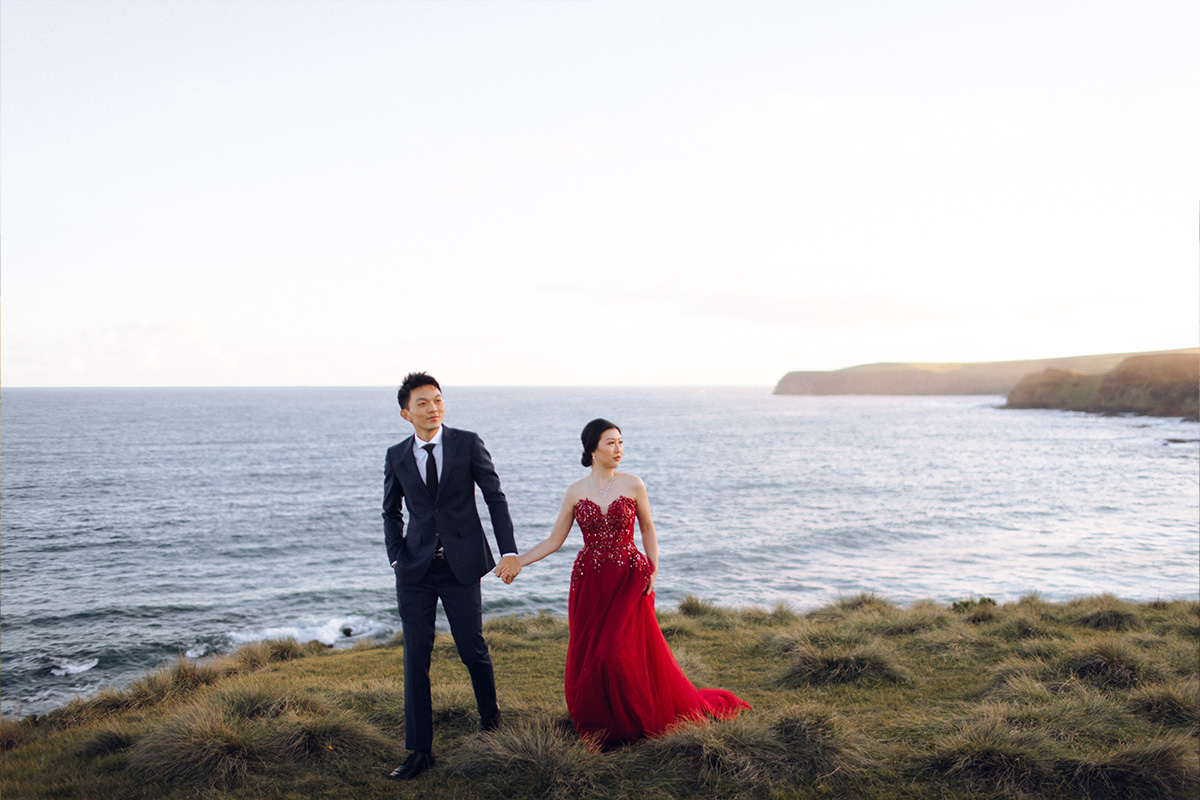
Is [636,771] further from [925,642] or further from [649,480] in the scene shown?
[649,480]

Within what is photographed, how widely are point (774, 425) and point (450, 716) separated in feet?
353

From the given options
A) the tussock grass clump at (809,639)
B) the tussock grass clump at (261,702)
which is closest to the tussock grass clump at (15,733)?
the tussock grass clump at (261,702)

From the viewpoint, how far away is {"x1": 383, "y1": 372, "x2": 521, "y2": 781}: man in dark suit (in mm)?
5195

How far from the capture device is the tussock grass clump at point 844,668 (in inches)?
297

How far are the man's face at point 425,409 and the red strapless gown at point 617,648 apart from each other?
1.38 meters

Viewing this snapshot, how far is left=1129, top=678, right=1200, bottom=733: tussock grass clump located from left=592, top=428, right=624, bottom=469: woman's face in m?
5.08

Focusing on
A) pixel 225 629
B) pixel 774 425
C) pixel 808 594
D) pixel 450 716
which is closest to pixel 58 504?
pixel 225 629

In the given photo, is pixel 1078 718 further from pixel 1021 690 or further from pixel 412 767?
pixel 412 767

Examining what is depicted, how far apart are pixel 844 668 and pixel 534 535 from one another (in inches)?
880

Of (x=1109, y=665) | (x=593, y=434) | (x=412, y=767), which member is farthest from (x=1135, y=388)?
(x=412, y=767)

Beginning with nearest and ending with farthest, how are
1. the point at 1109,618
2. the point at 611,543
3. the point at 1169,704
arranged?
1. the point at 611,543
2. the point at 1169,704
3. the point at 1109,618

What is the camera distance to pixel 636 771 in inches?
196

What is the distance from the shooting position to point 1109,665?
722 cm

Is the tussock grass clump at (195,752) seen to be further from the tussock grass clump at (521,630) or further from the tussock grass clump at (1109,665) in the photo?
the tussock grass clump at (1109,665)
